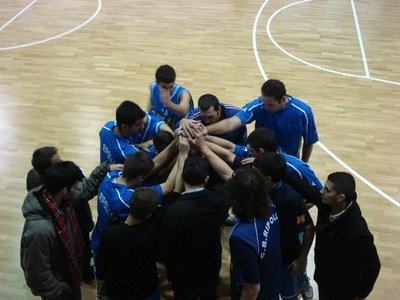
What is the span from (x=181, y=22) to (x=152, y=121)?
6409 mm

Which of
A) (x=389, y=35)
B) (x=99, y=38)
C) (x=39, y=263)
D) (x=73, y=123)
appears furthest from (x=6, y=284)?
(x=389, y=35)

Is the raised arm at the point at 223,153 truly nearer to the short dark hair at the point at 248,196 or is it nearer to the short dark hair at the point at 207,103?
the short dark hair at the point at 207,103

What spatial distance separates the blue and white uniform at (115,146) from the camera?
11.7 ft

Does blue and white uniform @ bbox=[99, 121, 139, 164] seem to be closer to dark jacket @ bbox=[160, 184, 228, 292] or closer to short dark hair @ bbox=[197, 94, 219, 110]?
short dark hair @ bbox=[197, 94, 219, 110]

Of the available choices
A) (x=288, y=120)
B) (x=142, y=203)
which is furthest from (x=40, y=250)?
(x=288, y=120)

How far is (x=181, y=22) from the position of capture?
9.59 metres

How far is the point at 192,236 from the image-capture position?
2762 mm

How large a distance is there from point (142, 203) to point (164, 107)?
7.20ft

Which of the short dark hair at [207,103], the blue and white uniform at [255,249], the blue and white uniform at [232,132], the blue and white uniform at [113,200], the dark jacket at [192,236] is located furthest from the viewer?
the blue and white uniform at [232,132]

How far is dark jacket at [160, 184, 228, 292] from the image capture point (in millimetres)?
2701

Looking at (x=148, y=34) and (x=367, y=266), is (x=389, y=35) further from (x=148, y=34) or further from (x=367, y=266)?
(x=367, y=266)

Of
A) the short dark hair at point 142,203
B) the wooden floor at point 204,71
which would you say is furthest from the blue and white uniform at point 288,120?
the short dark hair at point 142,203

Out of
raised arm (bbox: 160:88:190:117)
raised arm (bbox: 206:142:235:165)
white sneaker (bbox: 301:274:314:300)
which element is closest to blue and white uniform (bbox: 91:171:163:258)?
raised arm (bbox: 206:142:235:165)

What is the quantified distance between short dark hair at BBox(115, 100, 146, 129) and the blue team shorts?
187 cm
